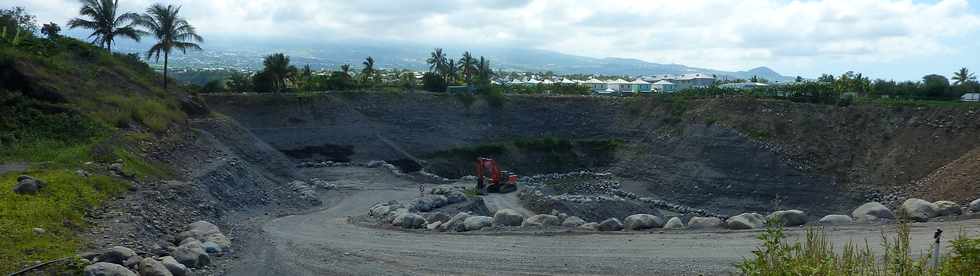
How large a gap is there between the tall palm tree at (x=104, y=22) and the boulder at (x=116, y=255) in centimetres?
3663

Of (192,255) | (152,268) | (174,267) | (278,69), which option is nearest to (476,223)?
(192,255)

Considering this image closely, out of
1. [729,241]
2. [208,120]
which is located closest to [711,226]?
[729,241]

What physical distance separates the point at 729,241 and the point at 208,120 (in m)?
36.6

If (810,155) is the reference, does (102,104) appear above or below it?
above

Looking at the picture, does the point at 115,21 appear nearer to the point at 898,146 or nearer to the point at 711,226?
the point at 711,226

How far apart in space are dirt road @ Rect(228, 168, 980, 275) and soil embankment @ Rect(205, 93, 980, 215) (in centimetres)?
1992

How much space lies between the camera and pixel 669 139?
5247cm

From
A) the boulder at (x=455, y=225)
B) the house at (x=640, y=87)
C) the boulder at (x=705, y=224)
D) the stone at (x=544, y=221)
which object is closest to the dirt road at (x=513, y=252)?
the boulder at (x=455, y=225)

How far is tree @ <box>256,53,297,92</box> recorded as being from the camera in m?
62.2

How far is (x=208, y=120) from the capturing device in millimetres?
44938

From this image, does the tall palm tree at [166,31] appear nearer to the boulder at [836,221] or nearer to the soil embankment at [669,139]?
the soil embankment at [669,139]

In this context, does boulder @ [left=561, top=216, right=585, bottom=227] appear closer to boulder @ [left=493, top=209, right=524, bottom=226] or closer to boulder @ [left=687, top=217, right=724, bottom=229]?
boulder @ [left=493, top=209, right=524, bottom=226]

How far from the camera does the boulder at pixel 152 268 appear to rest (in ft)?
42.9

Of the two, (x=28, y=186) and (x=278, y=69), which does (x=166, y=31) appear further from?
(x=28, y=186)
